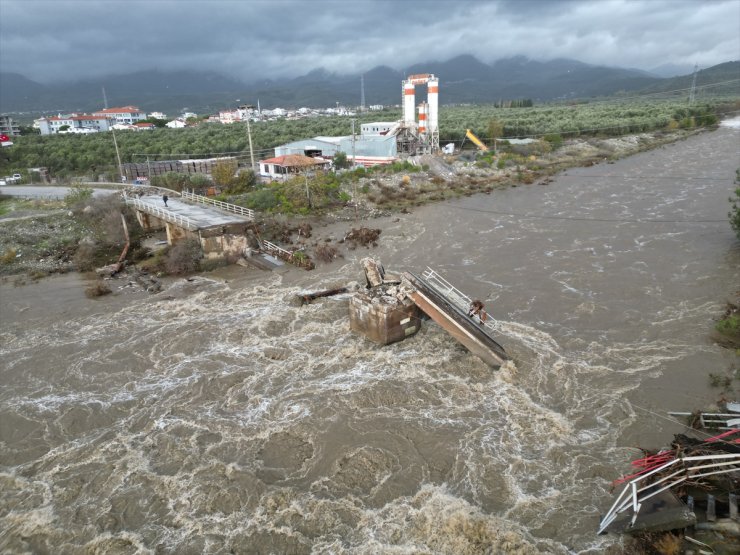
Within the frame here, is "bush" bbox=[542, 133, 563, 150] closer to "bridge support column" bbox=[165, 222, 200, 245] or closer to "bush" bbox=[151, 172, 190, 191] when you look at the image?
"bush" bbox=[151, 172, 190, 191]

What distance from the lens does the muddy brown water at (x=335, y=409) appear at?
9.30 m

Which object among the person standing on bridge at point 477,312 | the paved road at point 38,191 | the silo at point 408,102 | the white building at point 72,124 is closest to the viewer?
the person standing on bridge at point 477,312

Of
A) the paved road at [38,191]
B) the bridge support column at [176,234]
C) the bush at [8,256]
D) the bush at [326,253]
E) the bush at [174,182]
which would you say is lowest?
the bush at [326,253]

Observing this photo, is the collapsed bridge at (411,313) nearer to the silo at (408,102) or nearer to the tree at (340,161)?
the tree at (340,161)

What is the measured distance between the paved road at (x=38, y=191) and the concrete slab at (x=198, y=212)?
28.7ft

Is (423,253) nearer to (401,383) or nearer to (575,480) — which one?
(401,383)

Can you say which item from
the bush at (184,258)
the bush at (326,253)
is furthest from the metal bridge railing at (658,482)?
the bush at (184,258)

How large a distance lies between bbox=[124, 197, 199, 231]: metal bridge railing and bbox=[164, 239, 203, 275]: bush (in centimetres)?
94

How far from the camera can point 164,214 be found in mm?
27984

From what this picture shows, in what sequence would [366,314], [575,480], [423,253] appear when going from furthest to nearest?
[423,253] < [366,314] < [575,480]

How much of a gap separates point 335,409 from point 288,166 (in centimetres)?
3333

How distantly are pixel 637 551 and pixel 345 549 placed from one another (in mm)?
5171

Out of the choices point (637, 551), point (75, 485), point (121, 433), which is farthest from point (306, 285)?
Result: point (637, 551)

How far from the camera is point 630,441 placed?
431 inches
